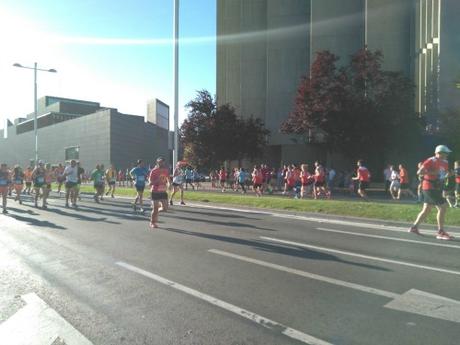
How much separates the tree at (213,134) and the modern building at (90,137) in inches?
1135

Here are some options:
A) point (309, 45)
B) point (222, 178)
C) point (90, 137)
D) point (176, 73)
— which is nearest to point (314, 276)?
point (176, 73)

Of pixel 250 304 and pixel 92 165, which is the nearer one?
pixel 250 304

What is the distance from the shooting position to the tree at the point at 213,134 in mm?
35562

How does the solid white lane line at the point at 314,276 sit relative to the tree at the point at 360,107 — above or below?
below

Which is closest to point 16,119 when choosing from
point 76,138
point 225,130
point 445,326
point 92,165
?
point 76,138

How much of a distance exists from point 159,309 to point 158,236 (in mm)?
5151

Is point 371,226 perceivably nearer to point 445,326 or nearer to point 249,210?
point 249,210

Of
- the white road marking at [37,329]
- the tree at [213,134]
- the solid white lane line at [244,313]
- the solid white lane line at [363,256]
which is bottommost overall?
the white road marking at [37,329]

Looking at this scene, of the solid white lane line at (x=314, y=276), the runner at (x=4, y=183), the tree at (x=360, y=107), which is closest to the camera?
the solid white lane line at (x=314, y=276)

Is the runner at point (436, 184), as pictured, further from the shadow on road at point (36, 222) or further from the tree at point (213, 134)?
the tree at point (213, 134)

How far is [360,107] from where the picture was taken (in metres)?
27.3

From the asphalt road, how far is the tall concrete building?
79.7 feet

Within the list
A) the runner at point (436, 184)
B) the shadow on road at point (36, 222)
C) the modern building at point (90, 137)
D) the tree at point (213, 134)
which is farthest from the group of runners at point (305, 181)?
the modern building at point (90, 137)

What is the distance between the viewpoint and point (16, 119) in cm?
11194
